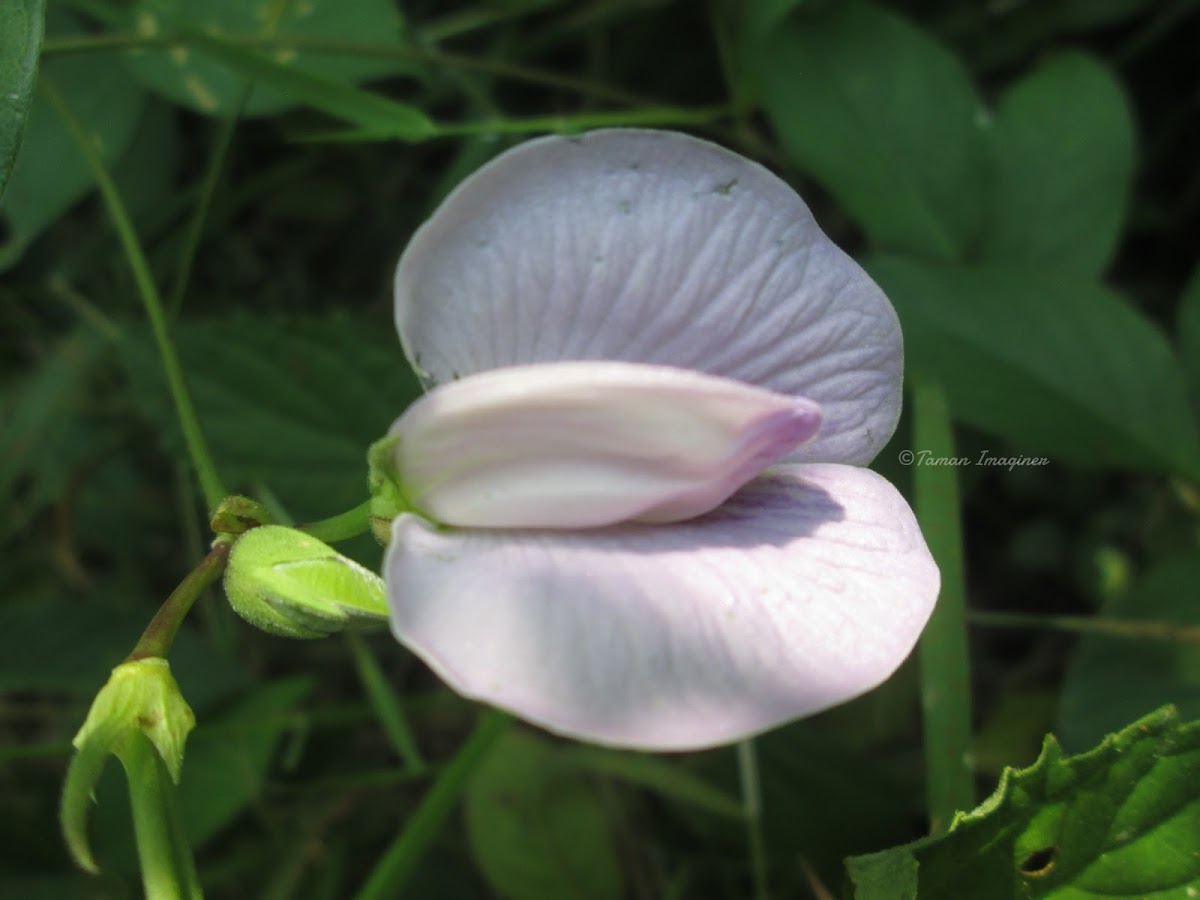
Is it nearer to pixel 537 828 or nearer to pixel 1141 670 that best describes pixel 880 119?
pixel 1141 670

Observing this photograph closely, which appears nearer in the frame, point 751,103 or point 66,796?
point 66,796

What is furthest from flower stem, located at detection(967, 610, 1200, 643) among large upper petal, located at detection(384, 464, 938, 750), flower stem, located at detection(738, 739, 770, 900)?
large upper petal, located at detection(384, 464, 938, 750)

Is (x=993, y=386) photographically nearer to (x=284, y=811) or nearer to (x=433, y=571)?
(x=433, y=571)

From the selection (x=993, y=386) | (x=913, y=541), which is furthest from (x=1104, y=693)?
(x=913, y=541)

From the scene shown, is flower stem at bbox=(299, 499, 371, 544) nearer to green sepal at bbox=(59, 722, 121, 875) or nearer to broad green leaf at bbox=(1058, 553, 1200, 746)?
green sepal at bbox=(59, 722, 121, 875)

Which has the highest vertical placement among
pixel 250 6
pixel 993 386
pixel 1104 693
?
pixel 250 6

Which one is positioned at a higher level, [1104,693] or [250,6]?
[250,6]

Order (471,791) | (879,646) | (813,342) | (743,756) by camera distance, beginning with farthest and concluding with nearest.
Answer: (471,791) → (743,756) → (813,342) → (879,646)

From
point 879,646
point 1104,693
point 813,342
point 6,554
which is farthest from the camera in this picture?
point 6,554
